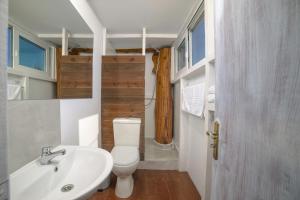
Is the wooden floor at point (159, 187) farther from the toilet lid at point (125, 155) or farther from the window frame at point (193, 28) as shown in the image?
the window frame at point (193, 28)

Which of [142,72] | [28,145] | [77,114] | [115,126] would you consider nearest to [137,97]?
[142,72]

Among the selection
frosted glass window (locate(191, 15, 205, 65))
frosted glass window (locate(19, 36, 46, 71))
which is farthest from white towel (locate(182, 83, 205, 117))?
frosted glass window (locate(19, 36, 46, 71))

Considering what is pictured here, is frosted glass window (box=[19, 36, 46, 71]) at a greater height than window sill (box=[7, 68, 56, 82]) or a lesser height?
greater

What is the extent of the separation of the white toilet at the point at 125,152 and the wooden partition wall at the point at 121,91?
0.62 feet

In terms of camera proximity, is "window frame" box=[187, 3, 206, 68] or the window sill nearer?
the window sill

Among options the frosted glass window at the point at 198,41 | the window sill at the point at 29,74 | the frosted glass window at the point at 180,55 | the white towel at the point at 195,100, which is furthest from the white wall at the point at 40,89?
the frosted glass window at the point at 180,55

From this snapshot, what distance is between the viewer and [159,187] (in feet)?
6.03

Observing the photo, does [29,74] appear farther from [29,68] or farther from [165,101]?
[165,101]

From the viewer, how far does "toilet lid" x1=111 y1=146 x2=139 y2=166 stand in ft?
5.35

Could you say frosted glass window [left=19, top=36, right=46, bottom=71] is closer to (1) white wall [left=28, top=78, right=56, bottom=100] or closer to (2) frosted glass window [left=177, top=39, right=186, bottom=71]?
(1) white wall [left=28, top=78, right=56, bottom=100]

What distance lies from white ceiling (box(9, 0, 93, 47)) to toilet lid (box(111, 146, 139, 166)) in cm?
131

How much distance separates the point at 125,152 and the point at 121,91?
962 millimetres

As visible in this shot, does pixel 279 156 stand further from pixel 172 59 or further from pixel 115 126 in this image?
pixel 172 59

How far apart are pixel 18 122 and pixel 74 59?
773mm
